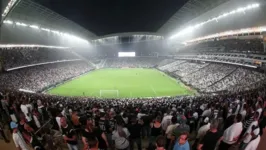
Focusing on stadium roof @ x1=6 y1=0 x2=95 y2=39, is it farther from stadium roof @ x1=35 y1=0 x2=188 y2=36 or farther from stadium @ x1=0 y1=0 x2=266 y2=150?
stadium roof @ x1=35 y1=0 x2=188 y2=36

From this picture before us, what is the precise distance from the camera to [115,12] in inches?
2594

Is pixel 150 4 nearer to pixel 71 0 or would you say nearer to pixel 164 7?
pixel 164 7

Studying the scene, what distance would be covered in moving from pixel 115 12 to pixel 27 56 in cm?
3153

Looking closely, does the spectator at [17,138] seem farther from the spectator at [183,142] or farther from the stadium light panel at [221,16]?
the stadium light panel at [221,16]

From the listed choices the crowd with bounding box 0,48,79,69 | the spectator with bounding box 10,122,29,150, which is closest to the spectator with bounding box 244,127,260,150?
the spectator with bounding box 10,122,29,150

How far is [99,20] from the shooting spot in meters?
72.4

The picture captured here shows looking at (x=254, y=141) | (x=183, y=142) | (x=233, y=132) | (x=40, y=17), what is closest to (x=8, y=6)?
(x=40, y=17)

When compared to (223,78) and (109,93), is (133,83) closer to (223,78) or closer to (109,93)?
(109,93)

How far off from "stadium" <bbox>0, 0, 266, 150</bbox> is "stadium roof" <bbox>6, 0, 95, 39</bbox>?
0.33m

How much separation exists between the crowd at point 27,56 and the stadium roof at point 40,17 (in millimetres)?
7335

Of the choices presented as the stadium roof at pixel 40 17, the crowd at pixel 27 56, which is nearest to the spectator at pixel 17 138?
the crowd at pixel 27 56

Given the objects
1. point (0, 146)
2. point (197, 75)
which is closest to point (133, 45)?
point (197, 75)

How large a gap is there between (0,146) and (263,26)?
131 ft

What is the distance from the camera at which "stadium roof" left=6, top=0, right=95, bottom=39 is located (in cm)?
4419
